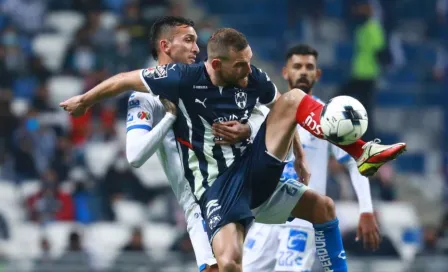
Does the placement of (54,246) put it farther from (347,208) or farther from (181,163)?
(181,163)

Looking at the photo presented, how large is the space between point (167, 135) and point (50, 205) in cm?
686

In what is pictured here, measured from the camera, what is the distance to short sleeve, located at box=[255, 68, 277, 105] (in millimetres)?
8297

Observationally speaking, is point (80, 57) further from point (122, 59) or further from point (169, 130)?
point (169, 130)

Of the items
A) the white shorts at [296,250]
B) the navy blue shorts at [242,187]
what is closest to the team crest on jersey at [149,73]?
the navy blue shorts at [242,187]

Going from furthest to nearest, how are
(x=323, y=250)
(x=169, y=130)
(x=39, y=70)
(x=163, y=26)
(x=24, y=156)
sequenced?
(x=39, y=70) → (x=24, y=156) → (x=163, y=26) → (x=323, y=250) → (x=169, y=130)

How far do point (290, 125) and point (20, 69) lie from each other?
32.2 ft

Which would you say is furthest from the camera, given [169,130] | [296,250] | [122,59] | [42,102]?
[122,59]

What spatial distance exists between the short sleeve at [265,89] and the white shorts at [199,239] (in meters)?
0.94

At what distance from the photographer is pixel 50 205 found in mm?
Result: 15320

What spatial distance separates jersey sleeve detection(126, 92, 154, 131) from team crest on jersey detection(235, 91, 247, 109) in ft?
2.26

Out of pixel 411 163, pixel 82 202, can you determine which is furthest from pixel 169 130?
pixel 411 163

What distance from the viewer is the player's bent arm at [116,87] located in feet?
26.9

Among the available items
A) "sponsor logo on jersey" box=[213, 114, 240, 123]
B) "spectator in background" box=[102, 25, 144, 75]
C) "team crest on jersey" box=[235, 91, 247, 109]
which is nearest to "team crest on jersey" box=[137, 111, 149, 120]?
"sponsor logo on jersey" box=[213, 114, 240, 123]

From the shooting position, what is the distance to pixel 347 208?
15.1 m
